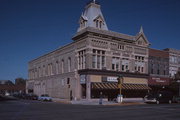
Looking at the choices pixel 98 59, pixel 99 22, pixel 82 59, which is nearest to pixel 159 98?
pixel 98 59

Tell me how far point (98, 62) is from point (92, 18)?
10110 mm

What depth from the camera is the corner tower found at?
48.1 m

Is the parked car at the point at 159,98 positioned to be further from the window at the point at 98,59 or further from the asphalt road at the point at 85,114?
the asphalt road at the point at 85,114

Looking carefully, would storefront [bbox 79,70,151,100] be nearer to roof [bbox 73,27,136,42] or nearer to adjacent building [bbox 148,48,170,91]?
adjacent building [bbox 148,48,170,91]

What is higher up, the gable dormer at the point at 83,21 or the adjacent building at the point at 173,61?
the gable dormer at the point at 83,21

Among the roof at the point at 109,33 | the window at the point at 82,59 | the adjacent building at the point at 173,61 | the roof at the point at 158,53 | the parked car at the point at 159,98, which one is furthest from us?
the adjacent building at the point at 173,61

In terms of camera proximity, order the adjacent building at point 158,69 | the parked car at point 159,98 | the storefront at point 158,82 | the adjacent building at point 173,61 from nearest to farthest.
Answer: the parked car at point 159,98 < the storefront at point 158,82 < the adjacent building at point 158,69 < the adjacent building at point 173,61

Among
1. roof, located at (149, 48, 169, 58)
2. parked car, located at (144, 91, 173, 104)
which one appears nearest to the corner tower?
roof, located at (149, 48, 169, 58)

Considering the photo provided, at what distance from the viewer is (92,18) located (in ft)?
160

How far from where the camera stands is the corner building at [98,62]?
43.7 m

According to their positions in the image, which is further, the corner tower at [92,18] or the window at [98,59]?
the corner tower at [92,18]

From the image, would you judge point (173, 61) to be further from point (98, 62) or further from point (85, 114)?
point (85, 114)

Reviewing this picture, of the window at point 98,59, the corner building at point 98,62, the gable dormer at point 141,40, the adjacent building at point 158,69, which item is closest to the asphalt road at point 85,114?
the corner building at point 98,62

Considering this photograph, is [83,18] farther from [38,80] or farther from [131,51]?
[38,80]
